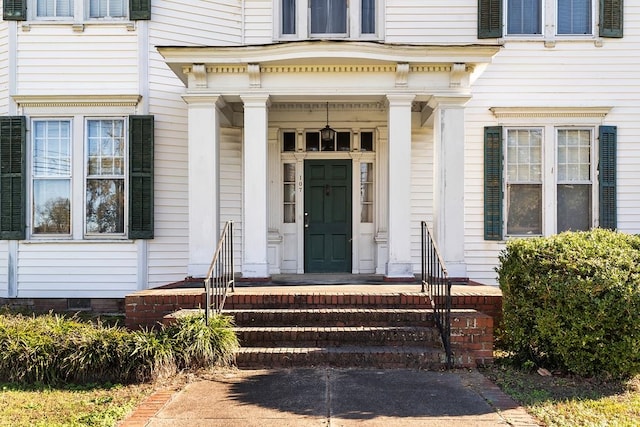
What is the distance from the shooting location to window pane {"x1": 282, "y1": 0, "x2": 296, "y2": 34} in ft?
30.6

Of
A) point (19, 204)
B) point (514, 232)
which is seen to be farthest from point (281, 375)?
point (19, 204)

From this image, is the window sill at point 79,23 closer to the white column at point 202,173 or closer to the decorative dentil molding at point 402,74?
the white column at point 202,173

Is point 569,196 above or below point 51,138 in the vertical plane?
below

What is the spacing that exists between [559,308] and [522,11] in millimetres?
6053

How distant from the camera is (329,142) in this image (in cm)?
962

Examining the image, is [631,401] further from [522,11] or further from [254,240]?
[522,11]

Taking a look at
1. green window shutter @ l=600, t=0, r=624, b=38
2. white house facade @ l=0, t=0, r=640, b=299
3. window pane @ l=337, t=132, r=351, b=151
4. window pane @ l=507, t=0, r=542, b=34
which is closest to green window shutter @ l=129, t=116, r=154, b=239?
white house facade @ l=0, t=0, r=640, b=299

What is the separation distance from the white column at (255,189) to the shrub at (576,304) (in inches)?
134

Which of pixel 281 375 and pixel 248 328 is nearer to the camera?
pixel 281 375

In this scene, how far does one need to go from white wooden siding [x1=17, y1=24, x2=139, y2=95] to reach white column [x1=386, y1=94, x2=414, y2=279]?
4553mm

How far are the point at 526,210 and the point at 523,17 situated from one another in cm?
338

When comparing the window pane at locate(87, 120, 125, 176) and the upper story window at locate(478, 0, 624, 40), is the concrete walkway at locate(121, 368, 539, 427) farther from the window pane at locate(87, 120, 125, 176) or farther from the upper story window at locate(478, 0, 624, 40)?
the upper story window at locate(478, 0, 624, 40)

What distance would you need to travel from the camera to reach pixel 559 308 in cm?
527

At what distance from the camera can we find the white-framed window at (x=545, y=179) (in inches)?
357
